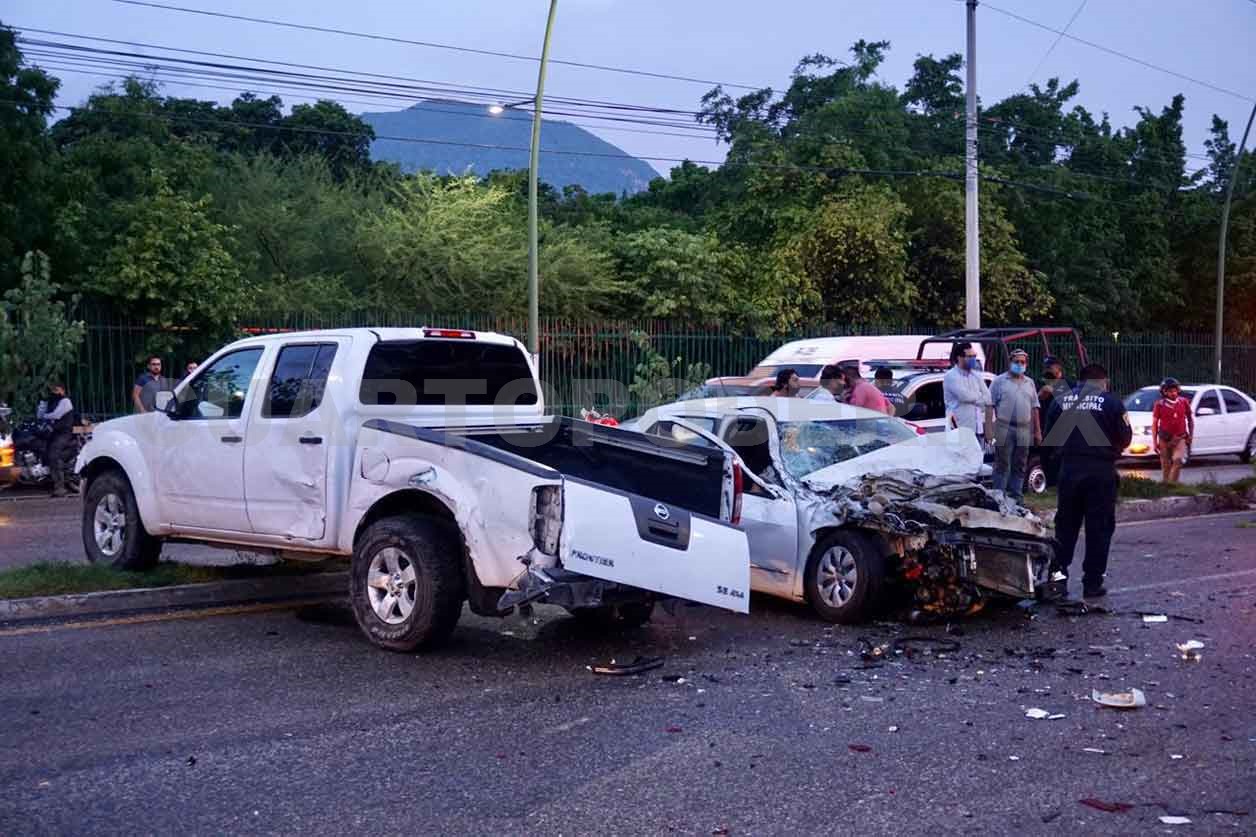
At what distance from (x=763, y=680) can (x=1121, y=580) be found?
489 cm

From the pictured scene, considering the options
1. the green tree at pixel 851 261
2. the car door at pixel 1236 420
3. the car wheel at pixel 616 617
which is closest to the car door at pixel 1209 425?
the car door at pixel 1236 420

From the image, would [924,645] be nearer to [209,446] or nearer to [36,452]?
[209,446]

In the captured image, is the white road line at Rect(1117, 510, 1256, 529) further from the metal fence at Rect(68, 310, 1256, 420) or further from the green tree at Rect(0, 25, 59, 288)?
the green tree at Rect(0, 25, 59, 288)

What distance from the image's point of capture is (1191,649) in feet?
26.4

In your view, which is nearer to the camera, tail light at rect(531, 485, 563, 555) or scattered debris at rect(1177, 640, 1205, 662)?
tail light at rect(531, 485, 563, 555)

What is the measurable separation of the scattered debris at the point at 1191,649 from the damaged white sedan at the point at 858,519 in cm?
105

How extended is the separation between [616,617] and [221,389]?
10.5 feet

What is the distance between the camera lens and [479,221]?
3092 centimetres

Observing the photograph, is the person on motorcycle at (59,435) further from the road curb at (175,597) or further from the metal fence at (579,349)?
the road curb at (175,597)

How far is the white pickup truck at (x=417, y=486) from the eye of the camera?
728 centimetres

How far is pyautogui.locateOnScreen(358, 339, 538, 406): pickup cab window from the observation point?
865cm

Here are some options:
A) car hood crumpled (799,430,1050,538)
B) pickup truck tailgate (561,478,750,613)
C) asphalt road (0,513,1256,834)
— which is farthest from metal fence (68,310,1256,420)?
pickup truck tailgate (561,478,750,613)

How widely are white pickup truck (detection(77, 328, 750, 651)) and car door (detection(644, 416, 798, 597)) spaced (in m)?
0.73

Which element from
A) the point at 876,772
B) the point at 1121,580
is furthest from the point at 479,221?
the point at 876,772
